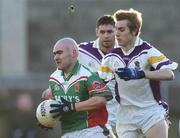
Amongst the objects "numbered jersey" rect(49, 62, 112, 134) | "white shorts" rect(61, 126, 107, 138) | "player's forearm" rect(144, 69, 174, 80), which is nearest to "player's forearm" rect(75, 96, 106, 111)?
"numbered jersey" rect(49, 62, 112, 134)

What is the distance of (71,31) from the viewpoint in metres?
34.3

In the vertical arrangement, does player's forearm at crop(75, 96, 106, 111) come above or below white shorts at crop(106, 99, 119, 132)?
above

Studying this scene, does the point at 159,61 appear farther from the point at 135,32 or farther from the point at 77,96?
the point at 77,96

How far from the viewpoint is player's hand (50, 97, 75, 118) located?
10.1 m

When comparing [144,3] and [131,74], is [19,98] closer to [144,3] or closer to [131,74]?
[144,3]

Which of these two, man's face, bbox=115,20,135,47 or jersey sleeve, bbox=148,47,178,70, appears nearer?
jersey sleeve, bbox=148,47,178,70

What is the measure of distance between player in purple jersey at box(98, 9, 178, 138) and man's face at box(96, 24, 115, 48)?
1.01 m

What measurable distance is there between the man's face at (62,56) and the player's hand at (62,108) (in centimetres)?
36

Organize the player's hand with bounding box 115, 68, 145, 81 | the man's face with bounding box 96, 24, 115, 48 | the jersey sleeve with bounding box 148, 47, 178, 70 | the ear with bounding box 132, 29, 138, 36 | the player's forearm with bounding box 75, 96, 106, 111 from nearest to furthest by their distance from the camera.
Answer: the player's forearm with bounding box 75, 96, 106, 111
the player's hand with bounding box 115, 68, 145, 81
the jersey sleeve with bounding box 148, 47, 178, 70
the ear with bounding box 132, 29, 138, 36
the man's face with bounding box 96, 24, 115, 48

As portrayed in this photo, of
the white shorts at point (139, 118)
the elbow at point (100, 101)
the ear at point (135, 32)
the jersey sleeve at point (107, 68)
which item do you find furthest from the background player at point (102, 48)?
the elbow at point (100, 101)

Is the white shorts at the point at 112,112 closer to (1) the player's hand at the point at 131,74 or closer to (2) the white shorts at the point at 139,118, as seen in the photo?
(2) the white shorts at the point at 139,118

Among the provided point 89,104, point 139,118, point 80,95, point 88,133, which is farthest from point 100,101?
point 139,118

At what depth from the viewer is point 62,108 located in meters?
10.1

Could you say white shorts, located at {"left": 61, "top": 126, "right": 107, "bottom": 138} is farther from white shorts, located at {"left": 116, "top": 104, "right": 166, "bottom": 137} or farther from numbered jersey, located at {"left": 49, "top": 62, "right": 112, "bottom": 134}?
white shorts, located at {"left": 116, "top": 104, "right": 166, "bottom": 137}
